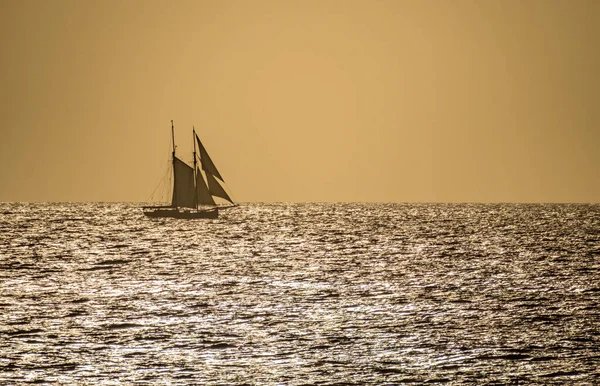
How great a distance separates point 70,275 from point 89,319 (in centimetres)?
2341

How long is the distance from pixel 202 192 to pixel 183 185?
3.27 m

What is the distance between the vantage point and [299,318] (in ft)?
145

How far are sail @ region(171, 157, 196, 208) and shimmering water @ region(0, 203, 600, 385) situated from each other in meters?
66.1

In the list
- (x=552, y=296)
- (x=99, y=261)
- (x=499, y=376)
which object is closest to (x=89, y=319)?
(x=499, y=376)

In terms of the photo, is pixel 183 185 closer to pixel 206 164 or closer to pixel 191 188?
pixel 191 188

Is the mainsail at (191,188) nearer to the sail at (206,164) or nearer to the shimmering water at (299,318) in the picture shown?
the sail at (206,164)

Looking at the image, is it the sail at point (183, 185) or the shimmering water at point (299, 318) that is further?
the sail at point (183, 185)

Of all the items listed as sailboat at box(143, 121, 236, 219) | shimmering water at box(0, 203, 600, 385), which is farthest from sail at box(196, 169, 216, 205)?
shimmering water at box(0, 203, 600, 385)

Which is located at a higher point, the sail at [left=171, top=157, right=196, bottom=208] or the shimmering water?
the sail at [left=171, top=157, right=196, bottom=208]

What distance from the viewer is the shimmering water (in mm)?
32812

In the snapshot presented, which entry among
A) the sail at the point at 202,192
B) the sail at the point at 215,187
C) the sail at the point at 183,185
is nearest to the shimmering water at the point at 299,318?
the sail at the point at 215,187

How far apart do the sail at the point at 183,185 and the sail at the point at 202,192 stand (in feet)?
3.34

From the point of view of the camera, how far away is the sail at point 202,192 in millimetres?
153500

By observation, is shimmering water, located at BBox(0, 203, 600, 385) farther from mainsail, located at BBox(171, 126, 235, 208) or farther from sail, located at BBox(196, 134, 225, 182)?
mainsail, located at BBox(171, 126, 235, 208)
